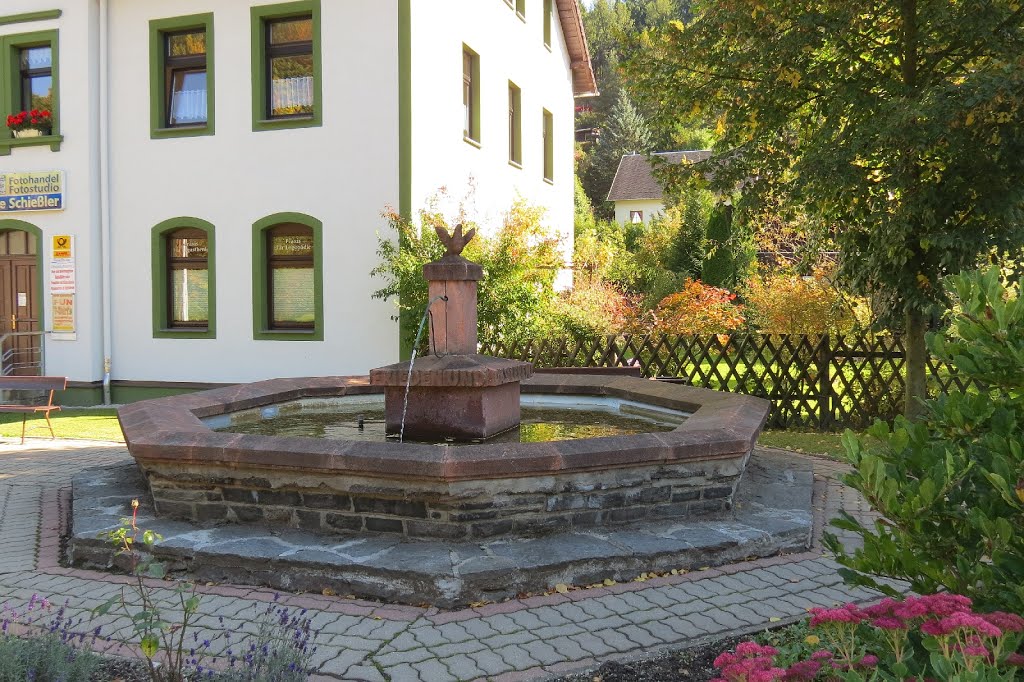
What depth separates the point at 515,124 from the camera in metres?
18.0

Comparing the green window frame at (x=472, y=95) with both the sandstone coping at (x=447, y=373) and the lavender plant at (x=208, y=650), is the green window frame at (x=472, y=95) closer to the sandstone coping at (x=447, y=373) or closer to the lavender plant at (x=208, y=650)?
the sandstone coping at (x=447, y=373)

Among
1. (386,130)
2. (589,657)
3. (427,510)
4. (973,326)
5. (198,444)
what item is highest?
(386,130)

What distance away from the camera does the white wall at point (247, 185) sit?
1321 cm

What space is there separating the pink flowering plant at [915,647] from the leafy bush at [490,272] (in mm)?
9869

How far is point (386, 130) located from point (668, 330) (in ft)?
17.7

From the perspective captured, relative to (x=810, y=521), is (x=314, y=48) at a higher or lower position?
higher

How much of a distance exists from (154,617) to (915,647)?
10.8 feet

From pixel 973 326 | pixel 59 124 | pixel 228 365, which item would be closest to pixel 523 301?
pixel 228 365

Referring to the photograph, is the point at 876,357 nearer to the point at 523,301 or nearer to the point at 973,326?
the point at 523,301

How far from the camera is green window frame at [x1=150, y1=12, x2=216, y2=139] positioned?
14.1 meters

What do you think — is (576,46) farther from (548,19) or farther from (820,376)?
(820,376)

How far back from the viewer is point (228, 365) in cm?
1418

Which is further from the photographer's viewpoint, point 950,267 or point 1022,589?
point 950,267

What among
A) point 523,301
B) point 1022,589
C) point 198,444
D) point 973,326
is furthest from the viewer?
point 523,301
